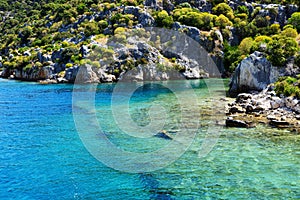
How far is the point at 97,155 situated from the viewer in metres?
22.4

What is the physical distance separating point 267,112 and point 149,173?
21.2 m

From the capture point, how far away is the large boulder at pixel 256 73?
4659cm

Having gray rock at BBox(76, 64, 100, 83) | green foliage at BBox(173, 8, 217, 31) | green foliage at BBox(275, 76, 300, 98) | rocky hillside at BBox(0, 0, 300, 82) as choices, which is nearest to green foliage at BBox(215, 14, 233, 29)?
rocky hillside at BBox(0, 0, 300, 82)

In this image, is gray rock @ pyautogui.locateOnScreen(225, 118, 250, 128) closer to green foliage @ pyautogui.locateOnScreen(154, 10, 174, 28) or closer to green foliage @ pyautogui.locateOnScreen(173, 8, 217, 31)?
green foliage @ pyautogui.locateOnScreen(154, 10, 174, 28)

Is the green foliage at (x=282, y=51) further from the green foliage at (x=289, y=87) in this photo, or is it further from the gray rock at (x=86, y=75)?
the gray rock at (x=86, y=75)

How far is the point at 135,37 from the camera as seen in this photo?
9425cm

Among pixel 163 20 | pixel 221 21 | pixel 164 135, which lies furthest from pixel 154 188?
pixel 221 21

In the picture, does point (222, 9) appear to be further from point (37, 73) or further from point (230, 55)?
point (37, 73)

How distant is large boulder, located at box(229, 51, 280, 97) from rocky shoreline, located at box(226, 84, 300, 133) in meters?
5.51

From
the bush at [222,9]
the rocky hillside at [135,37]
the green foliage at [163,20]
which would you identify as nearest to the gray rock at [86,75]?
the rocky hillside at [135,37]

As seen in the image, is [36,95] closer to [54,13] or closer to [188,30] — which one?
[188,30]

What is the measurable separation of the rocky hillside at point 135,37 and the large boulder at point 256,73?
10.7 m

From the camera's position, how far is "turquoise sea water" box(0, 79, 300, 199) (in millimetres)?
16266

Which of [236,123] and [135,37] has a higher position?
[135,37]
